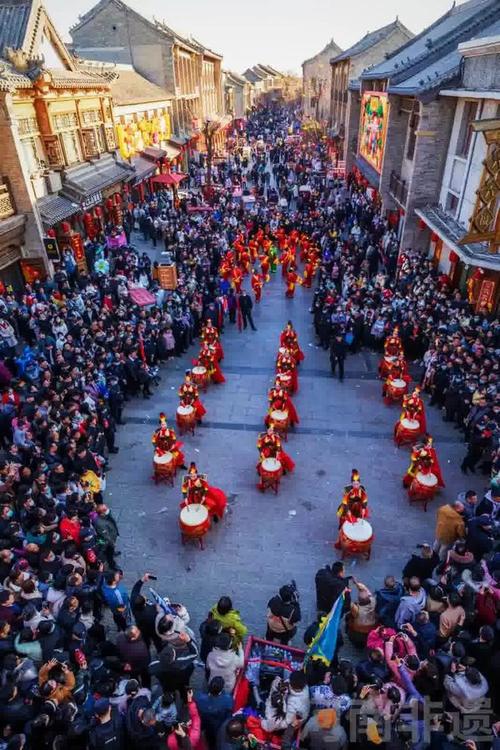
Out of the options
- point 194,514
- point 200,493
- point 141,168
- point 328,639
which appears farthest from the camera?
point 141,168

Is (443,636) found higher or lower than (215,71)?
lower

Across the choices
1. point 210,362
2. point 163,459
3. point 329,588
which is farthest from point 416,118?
point 329,588

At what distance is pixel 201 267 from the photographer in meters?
18.7

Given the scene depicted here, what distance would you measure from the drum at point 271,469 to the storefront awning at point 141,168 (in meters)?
20.3

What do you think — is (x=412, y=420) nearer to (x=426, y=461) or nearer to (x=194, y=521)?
(x=426, y=461)

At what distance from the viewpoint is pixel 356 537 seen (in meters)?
8.18

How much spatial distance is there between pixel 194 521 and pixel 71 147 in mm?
18563

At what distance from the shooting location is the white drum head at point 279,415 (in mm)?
11477

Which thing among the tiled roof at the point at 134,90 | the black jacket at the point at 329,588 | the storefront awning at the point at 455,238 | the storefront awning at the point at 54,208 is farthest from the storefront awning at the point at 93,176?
the black jacket at the point at 329,588

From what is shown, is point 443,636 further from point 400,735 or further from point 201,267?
point 201,267

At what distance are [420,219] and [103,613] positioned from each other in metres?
17.6

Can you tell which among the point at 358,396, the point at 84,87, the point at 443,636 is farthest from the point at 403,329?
the point at 84,87

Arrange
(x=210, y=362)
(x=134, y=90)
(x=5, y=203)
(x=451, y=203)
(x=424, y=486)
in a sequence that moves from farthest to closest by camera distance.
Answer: (x=134, y=90) < (x=451, y=203) < (x=5, y=203) < (x=210, y=362) < (x=424, y=486)

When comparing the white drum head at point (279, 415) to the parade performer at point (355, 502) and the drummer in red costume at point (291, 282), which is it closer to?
the parade performer at point (355, 502)
